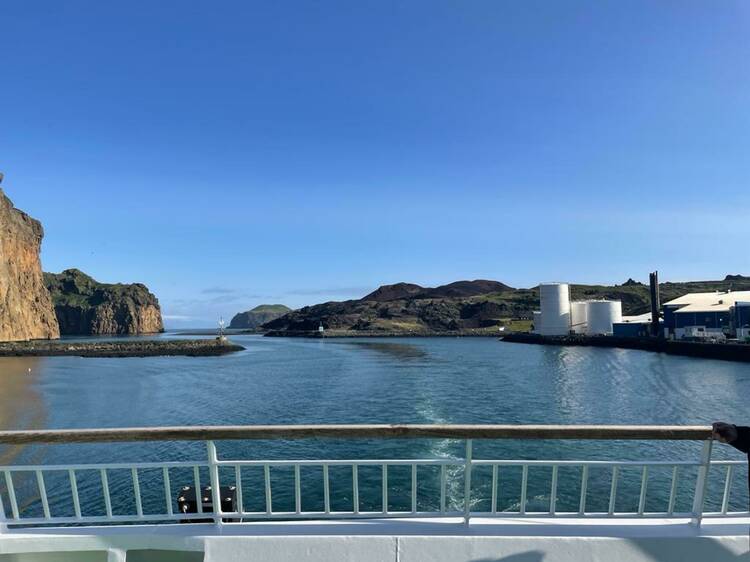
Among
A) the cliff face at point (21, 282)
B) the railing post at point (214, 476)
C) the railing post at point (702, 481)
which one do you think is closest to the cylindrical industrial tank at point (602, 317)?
the railing post at point (702, 481)

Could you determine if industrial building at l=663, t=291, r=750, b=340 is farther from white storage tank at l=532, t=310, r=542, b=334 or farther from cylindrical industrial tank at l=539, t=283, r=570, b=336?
white storage tank at l=532, t=310, r=542, b=334

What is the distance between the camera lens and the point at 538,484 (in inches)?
512

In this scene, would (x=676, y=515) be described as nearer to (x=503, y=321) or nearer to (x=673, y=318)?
(x=673, y=318)

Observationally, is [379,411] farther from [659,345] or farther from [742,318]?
[742,318]

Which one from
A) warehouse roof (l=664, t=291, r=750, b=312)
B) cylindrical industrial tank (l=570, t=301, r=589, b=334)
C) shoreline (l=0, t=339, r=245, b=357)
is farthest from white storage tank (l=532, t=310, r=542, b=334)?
shoreline (l=0, t=339, r=245, b=357)

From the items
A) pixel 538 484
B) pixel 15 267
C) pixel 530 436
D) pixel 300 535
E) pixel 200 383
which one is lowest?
pixel 200 383

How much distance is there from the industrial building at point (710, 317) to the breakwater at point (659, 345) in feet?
13.9

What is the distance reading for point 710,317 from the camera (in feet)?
230

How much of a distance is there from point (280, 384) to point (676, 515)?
124 ft

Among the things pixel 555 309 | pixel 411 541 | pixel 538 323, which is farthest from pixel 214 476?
pixel 538 323

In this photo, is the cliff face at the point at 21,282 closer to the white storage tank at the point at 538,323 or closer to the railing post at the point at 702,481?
the white storage tank at the point at 538,323

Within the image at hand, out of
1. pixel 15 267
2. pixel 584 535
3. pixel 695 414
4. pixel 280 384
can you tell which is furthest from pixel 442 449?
pixel 15 267

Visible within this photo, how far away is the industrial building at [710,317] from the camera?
64.4 m

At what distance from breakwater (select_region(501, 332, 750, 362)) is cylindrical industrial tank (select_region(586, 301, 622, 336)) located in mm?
6077
